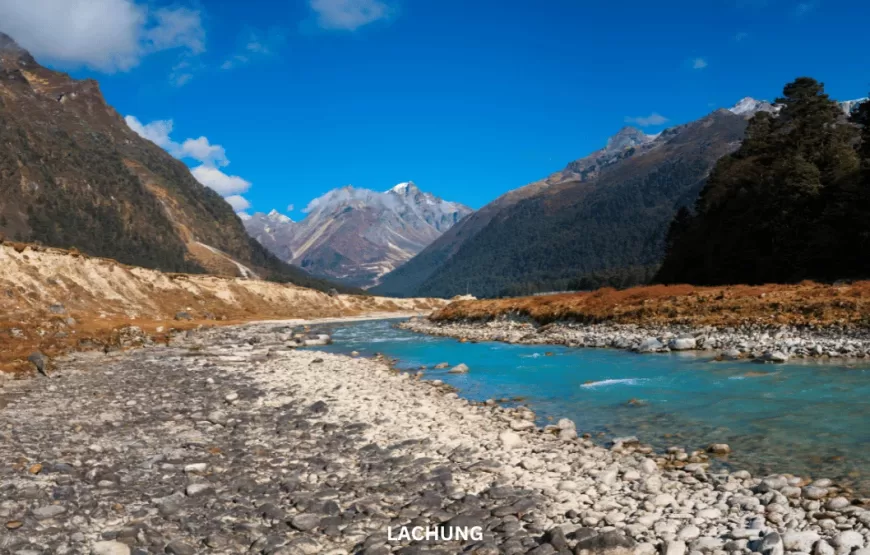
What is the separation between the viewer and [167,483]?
11039mm

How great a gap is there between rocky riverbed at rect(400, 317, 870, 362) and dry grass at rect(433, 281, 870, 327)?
0.97 meters

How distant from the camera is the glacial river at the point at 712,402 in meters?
12.9

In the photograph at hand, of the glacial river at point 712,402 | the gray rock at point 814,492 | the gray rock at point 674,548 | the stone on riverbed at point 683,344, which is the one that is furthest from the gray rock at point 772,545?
the stone on riverbed at point 683,344

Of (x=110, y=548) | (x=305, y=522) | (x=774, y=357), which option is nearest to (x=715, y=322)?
(x=774, y=357)

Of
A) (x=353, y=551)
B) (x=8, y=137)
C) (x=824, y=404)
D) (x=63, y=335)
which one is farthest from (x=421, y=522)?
(x=8, y=137)

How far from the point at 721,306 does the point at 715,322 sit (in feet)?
9.79

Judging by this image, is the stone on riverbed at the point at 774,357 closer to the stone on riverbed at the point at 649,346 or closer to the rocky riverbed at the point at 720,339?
the rocky riverbed at the point at 720,339

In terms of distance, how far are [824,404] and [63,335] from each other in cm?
4564

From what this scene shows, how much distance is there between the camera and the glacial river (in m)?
12.9

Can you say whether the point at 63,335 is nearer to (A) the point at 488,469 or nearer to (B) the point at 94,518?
(B) the point at 94,518

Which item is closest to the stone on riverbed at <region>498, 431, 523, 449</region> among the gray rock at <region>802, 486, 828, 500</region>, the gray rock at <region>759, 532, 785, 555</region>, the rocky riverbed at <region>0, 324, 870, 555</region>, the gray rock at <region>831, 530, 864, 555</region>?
the rocky riverbed at <region>0, 324, 870, 555</region>

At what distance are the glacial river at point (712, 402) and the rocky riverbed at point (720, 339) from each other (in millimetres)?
2198

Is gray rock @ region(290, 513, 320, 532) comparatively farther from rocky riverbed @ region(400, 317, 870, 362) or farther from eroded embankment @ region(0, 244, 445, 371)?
rocky riverbed @ region(400, 317, 870, 362)

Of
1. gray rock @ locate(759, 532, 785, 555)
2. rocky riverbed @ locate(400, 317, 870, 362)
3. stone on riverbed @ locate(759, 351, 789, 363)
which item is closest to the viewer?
gray rock @ locate(759, 532, 785, 555)
